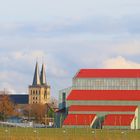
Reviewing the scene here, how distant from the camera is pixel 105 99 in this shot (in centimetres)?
14112

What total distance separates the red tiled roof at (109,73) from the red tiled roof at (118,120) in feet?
40.8

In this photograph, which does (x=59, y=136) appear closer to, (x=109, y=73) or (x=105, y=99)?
(x=105, y=99)

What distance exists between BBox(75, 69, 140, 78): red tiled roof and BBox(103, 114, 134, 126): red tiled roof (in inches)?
490

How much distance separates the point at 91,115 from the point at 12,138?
67.0 meters

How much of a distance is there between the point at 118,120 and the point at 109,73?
17.6 meters

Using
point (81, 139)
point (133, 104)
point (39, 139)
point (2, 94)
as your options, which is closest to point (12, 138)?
point (39, 139)

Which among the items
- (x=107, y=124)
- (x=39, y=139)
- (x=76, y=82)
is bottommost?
(x=39, y=139)

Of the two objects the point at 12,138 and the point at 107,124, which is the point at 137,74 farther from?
the point at 12,138

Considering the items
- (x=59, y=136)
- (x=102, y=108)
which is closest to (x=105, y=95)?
(x=102, y=108)

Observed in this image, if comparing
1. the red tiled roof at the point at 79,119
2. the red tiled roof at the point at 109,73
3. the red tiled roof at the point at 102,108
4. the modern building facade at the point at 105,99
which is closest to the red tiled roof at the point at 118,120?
the modern building facade at the point at 105,99

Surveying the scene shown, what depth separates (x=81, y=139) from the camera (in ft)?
248

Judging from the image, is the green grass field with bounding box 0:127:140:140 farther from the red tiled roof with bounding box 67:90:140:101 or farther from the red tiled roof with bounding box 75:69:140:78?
the red tiled roof with bounding box 75:69:140:78

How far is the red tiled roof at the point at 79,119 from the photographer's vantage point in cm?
13525

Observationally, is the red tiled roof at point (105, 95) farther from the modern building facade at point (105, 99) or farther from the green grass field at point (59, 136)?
the green grass field at point (59, 136)
